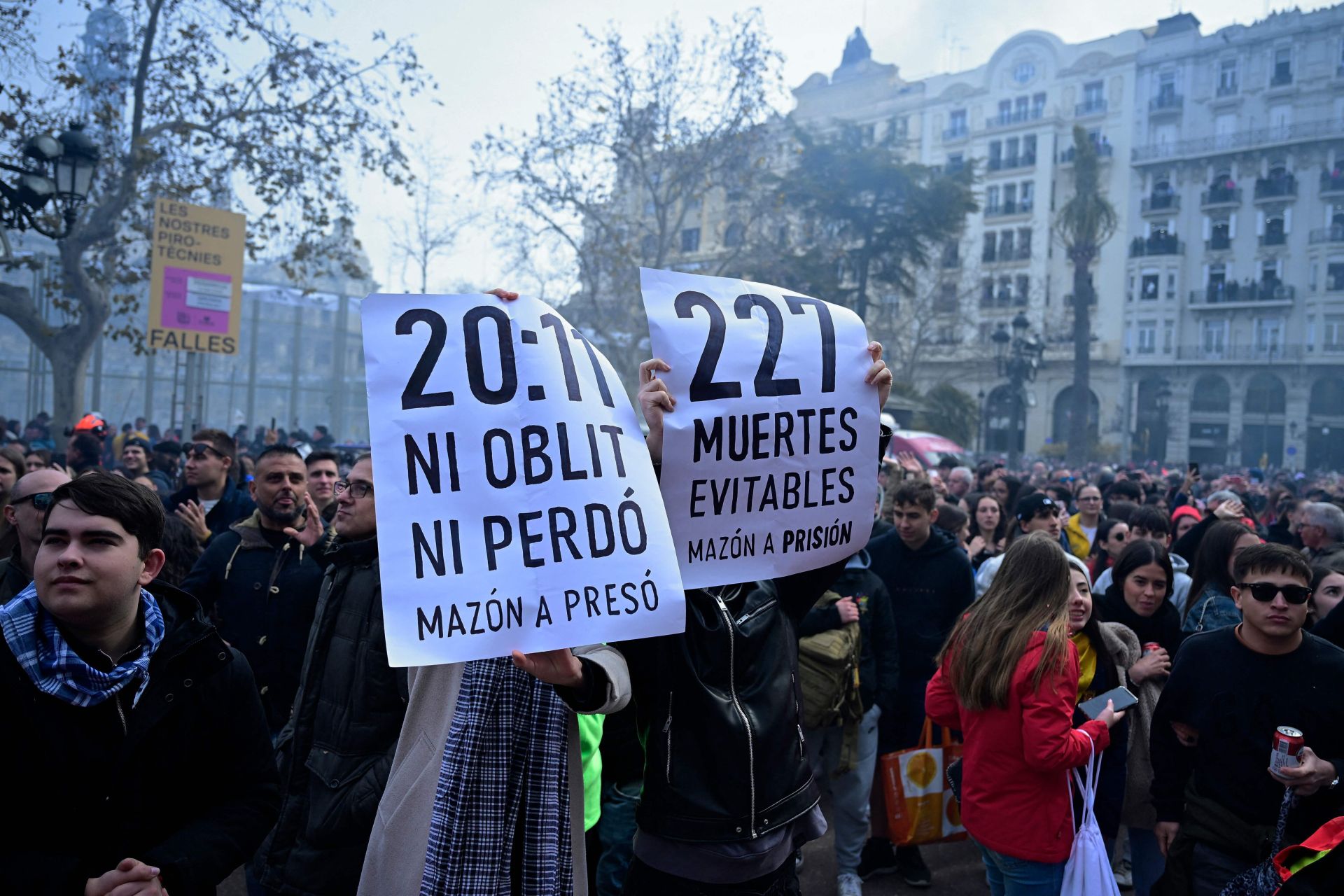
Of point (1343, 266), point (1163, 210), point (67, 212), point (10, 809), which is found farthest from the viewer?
point (1163, 210)

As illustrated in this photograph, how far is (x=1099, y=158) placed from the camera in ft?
173

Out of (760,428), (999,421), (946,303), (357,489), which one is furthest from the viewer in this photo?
(999,421)

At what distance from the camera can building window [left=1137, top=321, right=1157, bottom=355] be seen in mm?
50938

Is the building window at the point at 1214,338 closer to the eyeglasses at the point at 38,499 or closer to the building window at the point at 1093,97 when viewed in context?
the building window at the point at 1093,97

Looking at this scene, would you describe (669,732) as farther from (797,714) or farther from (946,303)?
(946,303)

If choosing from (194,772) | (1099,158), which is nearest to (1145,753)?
(194,772)

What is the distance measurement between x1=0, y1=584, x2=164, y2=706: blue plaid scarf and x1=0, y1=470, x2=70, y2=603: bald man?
5.40 ft

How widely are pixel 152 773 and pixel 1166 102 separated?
196ft

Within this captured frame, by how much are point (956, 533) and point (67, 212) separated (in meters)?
8.56

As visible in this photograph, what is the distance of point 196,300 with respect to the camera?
12227mm

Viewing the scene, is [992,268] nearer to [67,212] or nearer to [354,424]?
[354,424]

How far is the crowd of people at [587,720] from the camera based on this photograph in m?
2.24

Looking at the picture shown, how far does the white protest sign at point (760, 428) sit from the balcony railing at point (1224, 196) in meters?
56.5

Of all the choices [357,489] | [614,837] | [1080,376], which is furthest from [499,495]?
[1080,376]
